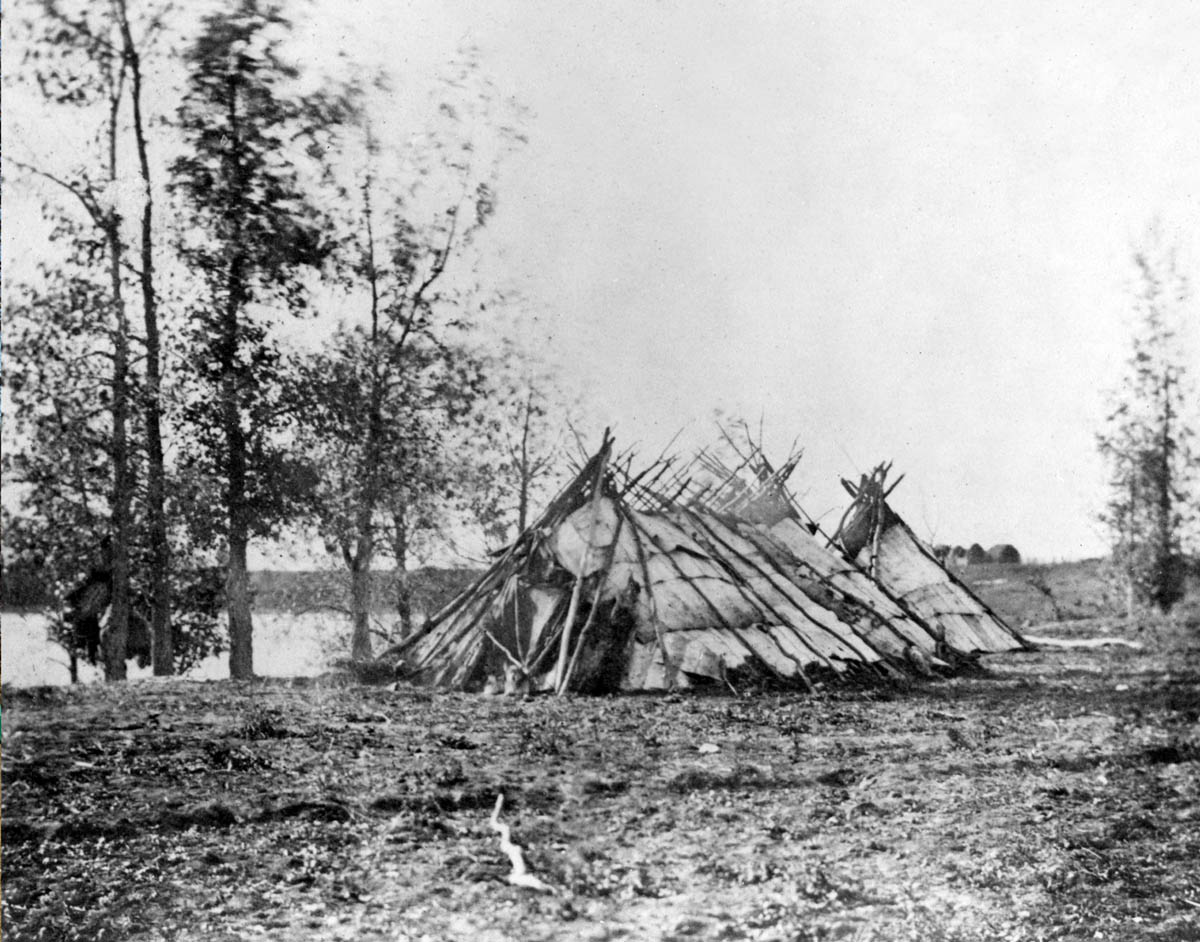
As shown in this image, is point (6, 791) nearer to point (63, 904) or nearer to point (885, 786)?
point (63, 904)

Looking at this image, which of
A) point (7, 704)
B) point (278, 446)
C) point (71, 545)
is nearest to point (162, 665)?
point (7, 704)

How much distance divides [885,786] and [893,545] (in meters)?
7.21

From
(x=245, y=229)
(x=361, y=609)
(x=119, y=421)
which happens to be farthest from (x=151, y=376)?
Answer: (x=361, y=609)

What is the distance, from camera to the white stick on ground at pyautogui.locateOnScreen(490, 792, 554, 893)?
345 centimetres

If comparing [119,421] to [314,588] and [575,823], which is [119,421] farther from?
[575,823]

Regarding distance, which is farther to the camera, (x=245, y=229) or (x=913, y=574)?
(x=913, y=574)

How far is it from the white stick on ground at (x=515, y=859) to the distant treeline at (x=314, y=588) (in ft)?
6.30

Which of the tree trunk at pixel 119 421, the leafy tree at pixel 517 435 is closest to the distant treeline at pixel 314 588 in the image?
the tree trunk at pixel 119 421

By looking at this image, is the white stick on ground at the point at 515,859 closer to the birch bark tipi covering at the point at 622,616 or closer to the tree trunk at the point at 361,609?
the tree trunk at the point at 361,609

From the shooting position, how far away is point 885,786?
4.85 metres

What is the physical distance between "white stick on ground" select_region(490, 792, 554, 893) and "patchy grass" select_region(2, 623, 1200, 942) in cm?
4

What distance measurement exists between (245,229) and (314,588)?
6.58 feet

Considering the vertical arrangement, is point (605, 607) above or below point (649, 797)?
above

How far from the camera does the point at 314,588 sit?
566cm
